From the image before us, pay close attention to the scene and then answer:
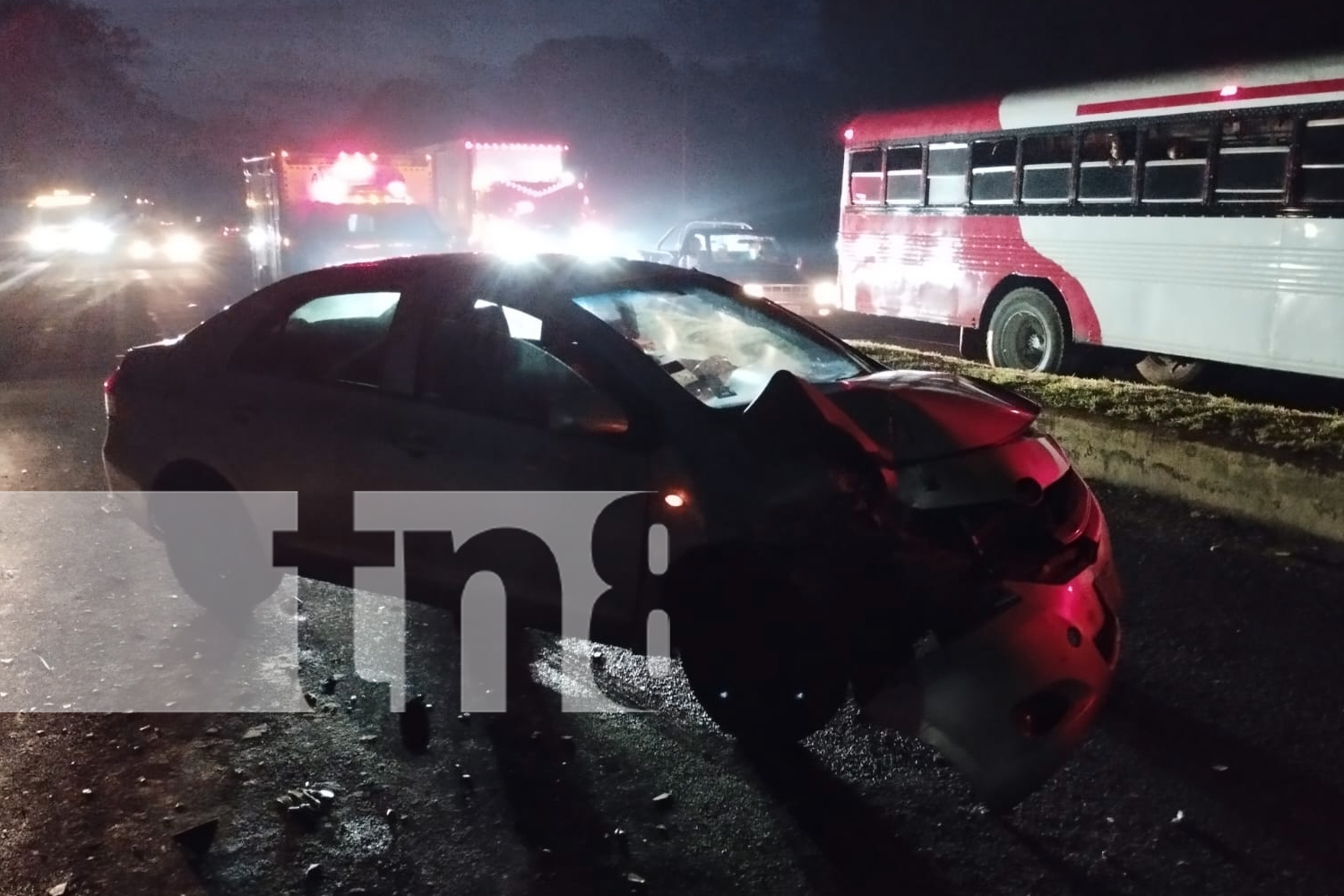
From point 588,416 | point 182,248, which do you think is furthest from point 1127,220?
point 182,248

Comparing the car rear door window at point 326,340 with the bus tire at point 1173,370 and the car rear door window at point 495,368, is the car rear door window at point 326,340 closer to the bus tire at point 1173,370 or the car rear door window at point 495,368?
the car rear door window at point 495,368

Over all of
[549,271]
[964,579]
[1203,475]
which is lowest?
→ [1203,475]

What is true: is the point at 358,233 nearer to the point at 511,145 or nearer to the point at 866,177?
the point at 511,145

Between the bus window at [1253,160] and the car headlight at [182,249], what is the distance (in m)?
35.9

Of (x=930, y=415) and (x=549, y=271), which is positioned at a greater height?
(x=549, y=271)

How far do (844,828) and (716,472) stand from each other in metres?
1.19

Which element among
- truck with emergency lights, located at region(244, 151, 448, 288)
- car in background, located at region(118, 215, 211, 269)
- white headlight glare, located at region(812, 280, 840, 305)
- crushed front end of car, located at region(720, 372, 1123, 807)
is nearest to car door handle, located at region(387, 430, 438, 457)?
crushed front end of car, located at region(720, 372, 1123, 807)

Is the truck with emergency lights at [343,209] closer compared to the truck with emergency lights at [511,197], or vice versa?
the truck with emergency lights at [343,209]

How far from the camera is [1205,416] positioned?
24.6 ft

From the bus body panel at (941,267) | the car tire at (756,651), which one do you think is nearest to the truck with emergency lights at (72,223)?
the bus body panel at (941,267)

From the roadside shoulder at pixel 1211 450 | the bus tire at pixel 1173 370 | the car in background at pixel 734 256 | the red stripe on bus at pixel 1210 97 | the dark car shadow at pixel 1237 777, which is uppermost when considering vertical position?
the red stripe on bus at pixel 1210 97

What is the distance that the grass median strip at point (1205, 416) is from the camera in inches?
260

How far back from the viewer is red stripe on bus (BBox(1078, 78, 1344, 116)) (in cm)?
923

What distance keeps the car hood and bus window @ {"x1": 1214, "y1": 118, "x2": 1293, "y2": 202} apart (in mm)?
6685
